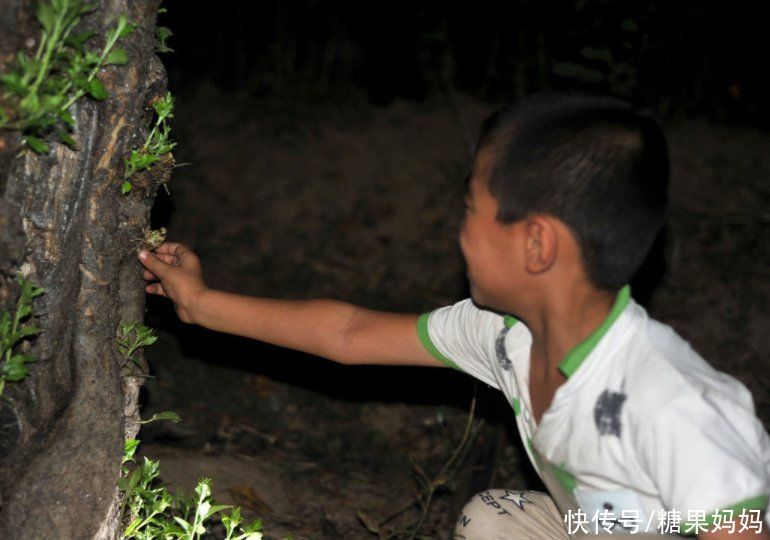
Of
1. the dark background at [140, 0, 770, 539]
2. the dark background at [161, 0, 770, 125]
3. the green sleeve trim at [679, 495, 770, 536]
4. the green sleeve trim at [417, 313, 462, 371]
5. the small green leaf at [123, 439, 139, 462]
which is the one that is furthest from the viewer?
the dark background at [161, 0, 770, 125]

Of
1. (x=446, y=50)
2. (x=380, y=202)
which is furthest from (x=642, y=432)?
(x=446, y=50)

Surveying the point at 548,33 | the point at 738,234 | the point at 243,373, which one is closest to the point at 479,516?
the point at 243,373

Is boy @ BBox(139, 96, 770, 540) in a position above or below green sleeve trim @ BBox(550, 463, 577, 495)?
above

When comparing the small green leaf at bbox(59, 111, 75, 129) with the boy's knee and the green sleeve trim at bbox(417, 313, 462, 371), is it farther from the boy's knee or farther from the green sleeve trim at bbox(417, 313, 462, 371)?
the boy's knee

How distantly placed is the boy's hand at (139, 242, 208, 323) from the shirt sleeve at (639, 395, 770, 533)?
1248mm

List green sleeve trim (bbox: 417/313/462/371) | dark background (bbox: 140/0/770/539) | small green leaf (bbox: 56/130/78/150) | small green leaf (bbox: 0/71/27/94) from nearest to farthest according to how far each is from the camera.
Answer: small green leaf (bbox: 0/71/27/94), small green leaf (bbox: 56/130/78/150), green sleeve trim (bbox: 417/313/462/371), dark background (bbox: 140/0/770/539)

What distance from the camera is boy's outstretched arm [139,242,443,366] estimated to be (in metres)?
2.39

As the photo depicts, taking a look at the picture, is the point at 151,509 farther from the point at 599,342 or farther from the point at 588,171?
the point at 588,171

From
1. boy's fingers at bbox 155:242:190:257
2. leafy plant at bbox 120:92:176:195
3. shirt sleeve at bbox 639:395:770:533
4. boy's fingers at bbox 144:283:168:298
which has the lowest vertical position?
shirt sleeve at bbox 639:395:770:533

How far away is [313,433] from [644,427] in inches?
110

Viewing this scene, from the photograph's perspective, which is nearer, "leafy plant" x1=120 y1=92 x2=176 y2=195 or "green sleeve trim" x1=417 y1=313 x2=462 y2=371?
"leafy plant" x1=120 y1=92 x2=176 y2=195

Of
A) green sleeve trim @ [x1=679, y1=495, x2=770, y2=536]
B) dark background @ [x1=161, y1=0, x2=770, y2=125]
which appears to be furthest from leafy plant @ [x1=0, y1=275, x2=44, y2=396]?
dark background @ [x1=161, y1=0, x2=770, y2=125]

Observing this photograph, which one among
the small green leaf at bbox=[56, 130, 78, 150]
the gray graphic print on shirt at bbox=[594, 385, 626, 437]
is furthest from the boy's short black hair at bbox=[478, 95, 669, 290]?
the small green leaf at bbox=[56, 130, 78, 150]

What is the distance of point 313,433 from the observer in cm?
439
